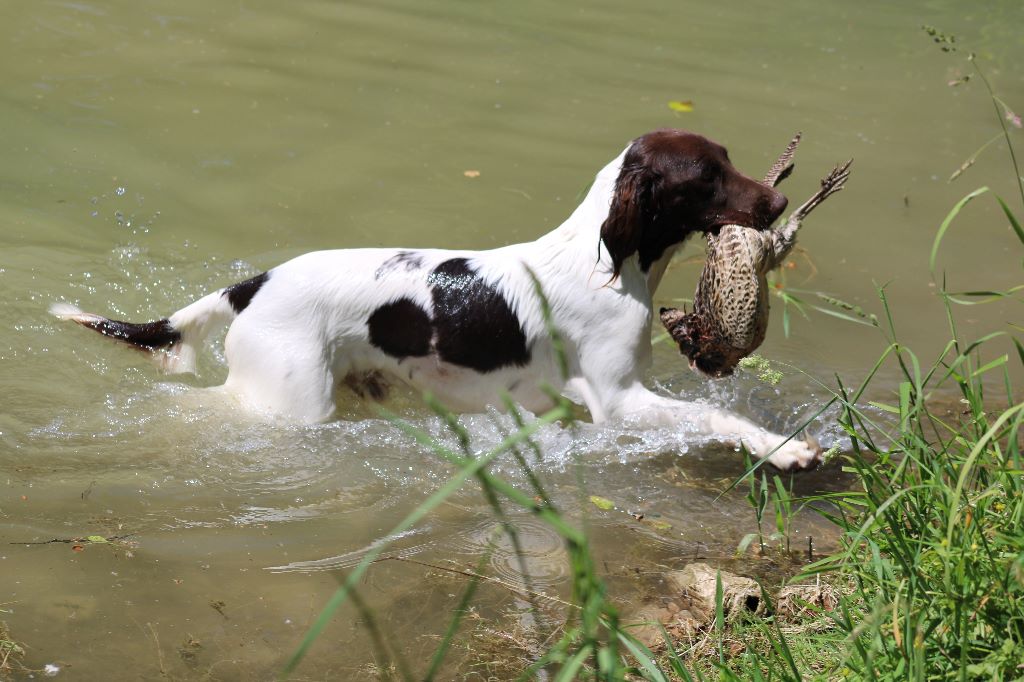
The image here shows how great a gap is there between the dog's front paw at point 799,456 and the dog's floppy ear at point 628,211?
0.97 m

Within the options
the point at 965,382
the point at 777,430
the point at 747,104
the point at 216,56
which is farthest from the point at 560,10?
the point at 965,382

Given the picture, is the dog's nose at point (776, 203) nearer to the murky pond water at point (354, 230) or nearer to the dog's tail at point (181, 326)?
the murky pond water at point (354, 230)

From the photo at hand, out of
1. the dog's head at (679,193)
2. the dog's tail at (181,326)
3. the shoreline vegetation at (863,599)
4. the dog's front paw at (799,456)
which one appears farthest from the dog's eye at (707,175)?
the dog's tail at (181,326)

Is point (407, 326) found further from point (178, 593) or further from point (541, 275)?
point (178, 593)

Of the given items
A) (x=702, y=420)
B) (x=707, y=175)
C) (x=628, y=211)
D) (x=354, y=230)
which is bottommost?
(x=702, y=420)

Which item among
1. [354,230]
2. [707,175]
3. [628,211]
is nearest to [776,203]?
[707,175]

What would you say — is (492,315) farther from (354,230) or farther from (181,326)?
(354,230)

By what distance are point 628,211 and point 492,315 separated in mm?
703

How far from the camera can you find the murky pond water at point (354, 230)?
346 centimetres

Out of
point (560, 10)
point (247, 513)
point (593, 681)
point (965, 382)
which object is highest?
point (560, 10)

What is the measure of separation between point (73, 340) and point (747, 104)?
17.4 ft

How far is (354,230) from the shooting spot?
259 inches

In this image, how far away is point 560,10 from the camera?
33.0 feet

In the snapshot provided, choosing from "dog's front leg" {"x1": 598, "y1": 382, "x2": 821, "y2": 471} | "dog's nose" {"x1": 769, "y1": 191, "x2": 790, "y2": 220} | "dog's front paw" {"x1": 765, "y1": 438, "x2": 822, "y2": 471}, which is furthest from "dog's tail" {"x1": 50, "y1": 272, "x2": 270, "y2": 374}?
"dog's front paw" {"x1": 765, "y1": 438, "x2": 822, "y2": 471}
